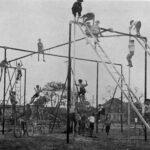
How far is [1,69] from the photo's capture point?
21.8 metres

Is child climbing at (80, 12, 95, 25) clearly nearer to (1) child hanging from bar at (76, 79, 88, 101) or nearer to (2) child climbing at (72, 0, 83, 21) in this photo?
(2) child climbing at (72, 0, 83, 21)

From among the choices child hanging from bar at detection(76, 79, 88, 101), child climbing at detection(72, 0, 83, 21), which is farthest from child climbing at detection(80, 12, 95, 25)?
child hanging from bar at detection(76, 79, 88, 101)

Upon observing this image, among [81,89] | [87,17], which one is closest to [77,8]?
[87,17]

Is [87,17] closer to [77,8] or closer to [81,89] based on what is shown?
[77,8]

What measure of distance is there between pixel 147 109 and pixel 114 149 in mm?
3395

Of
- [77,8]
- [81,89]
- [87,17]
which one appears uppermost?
[77,8]

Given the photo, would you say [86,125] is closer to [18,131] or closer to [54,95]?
[18,131]

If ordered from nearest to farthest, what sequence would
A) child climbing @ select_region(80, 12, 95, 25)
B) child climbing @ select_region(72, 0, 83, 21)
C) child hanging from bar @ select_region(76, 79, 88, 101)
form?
child climbing @ select_region(72, 0, 83, 21) → child climbing @ select_region(80, 12, 95, 25) → child hanging from bar @ select_region(76, 79, 88, 101)

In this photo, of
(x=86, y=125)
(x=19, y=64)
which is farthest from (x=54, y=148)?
(x=19, y=64)

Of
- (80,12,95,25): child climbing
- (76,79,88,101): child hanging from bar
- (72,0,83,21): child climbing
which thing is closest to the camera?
(72,0,83,21): child climbing

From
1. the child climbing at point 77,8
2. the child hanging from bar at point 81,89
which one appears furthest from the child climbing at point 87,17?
the child hanging from bar at point 81,89

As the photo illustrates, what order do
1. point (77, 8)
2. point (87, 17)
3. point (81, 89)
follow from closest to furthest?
point (77, 8) → point (87, 17) → point (81, 89)

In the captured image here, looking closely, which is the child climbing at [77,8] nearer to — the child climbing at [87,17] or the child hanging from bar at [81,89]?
the child climbing at [87,17]

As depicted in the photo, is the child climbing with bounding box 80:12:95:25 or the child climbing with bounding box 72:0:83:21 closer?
the child climbing with bounding box 72:0:83:21
